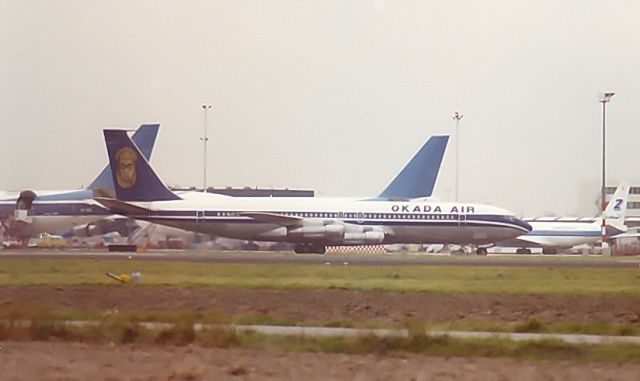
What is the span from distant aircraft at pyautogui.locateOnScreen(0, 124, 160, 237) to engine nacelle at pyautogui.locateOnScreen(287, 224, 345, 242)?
6457 millimetres

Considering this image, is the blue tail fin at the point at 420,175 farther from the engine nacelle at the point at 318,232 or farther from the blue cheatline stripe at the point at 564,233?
the blue cheatline stripe at the point at 564,233

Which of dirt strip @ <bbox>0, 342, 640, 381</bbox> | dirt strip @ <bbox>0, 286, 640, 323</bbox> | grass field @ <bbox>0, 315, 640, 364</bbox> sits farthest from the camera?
dirt strip @ <bbox>0, 286, 640, 323</bbox>

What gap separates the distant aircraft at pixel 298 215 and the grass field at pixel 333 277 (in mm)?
10610

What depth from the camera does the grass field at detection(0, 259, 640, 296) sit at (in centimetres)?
2223

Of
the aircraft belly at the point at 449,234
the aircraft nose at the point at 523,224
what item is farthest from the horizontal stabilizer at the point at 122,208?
the aircraft nose at the point at 523,224

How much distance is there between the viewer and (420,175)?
42.6 meters

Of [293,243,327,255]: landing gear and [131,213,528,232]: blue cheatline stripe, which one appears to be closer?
[131,213,528,232]: blue cheatline stripe

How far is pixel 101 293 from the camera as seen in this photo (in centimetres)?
2162

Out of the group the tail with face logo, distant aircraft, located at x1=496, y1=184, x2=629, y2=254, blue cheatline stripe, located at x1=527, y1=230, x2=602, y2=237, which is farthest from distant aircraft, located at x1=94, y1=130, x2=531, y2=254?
blue cheatline stripe, located at x1=527, y1=230, x2=602, y2=237

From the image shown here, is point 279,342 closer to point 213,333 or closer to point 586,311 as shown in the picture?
point 213,333

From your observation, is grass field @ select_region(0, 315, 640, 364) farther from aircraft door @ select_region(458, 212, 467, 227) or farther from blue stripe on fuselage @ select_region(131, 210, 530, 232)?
aircraft door @ select_region(458, 212, 467, 227)

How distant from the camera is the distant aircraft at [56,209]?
31.0 m

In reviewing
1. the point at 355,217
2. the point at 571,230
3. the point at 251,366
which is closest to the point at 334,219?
the point at 355,217

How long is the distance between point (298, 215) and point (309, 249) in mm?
1474
